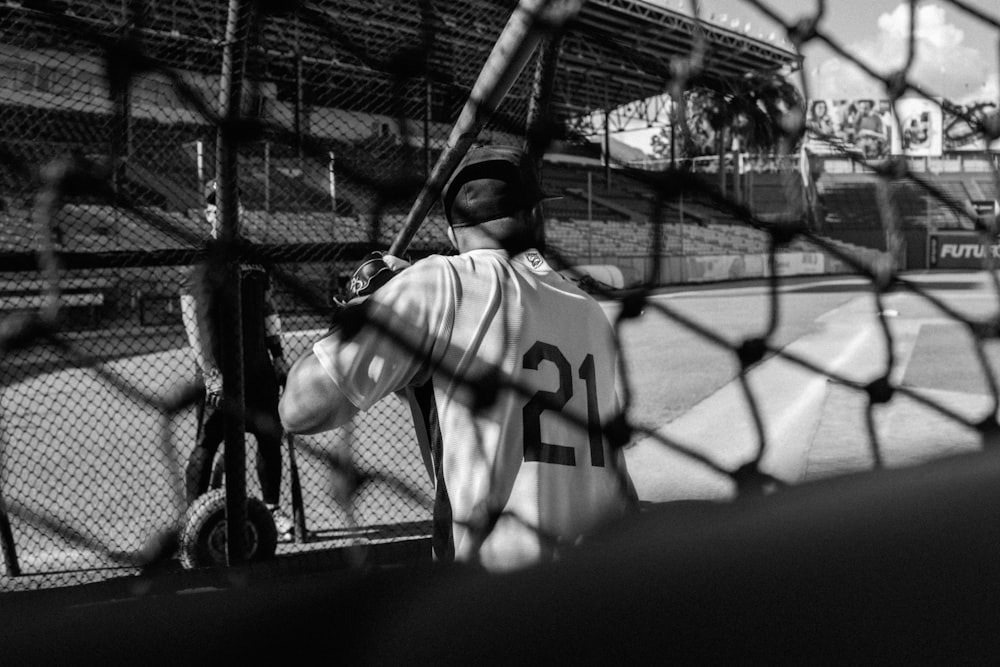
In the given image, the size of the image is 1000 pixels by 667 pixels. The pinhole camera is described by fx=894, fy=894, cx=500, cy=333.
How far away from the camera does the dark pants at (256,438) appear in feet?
11.8

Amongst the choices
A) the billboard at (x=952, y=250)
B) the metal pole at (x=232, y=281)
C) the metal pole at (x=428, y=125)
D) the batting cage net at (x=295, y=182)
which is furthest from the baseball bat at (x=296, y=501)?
the billboard at (x=952, y=250)

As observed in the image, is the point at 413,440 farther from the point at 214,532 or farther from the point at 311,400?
the point at 311,400

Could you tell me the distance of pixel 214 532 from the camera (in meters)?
3.30

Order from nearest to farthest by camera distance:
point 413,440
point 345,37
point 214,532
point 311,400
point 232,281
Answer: point 311,400
point 345,37
point 232,281
point 214,532
point 413,440

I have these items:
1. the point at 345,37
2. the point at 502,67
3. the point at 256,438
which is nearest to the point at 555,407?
the point at 502,67

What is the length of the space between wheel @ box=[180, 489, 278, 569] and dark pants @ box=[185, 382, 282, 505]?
1.14 feet

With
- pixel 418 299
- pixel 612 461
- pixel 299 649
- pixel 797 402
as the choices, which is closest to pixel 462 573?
pixel 299 649

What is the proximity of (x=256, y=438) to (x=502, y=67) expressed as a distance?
7.41 feet

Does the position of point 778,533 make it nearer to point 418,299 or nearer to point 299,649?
point 299,649

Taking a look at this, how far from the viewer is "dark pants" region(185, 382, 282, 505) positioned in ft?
11.8

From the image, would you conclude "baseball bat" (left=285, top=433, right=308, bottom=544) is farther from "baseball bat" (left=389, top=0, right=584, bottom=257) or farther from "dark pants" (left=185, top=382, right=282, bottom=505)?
"baseball bat" (left=389, top=0, right=584, bottom=257)

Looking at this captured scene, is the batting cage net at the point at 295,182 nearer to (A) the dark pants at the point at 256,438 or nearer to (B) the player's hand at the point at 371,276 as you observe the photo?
(A) the dark pants at the point at 256,438

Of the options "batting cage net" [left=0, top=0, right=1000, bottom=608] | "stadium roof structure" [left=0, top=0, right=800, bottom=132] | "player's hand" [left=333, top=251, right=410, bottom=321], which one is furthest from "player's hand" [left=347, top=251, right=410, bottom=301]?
"stadium roof structure" [left=0, top=0, right=800, bottom=132]

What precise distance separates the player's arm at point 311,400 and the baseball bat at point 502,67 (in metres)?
0.70
